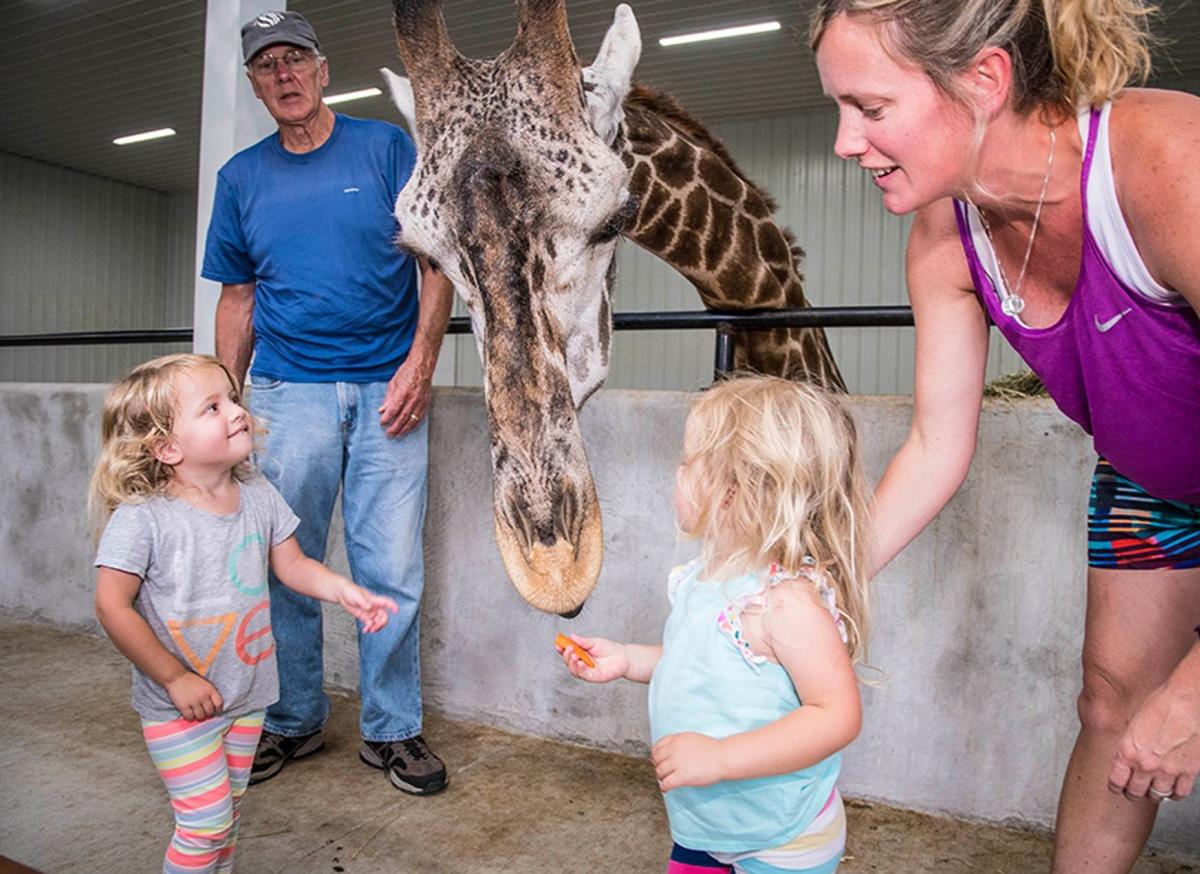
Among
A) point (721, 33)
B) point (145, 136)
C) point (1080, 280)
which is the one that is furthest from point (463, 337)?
point (1080, 280)

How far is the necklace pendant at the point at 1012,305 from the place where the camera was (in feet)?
3.96

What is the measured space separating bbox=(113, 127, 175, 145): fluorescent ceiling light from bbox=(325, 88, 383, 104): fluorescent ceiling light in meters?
2.98

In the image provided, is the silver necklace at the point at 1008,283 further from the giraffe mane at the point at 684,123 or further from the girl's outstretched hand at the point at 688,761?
the giraffe mane at the point at 684,123

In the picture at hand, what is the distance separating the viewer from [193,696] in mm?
1438

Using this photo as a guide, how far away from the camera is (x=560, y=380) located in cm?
181

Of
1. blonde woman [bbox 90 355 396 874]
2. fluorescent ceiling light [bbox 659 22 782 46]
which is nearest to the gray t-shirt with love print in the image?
blonde woman [bbox 90 355 396 874]

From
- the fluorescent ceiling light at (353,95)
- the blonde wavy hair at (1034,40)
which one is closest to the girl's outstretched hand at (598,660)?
the blonde wavy hair at (1034,40)

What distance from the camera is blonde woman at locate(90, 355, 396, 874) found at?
1.50m

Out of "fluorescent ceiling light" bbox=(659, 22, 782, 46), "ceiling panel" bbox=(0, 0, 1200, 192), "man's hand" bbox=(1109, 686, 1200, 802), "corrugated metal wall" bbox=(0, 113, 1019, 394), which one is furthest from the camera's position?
"corrugated metal wall" bbox=(0, 113, 1019, 394)

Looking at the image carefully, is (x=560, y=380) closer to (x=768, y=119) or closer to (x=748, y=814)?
(x=748, y=814)

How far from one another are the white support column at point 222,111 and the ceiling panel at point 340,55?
15.9ft

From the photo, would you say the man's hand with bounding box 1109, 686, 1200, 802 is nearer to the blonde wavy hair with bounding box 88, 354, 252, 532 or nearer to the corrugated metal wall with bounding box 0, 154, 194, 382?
the blonde wavy hair with bounding box 88, 354, 252, 532

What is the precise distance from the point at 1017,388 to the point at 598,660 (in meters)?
1.47

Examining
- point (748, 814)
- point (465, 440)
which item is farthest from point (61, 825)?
point (748, 814)
